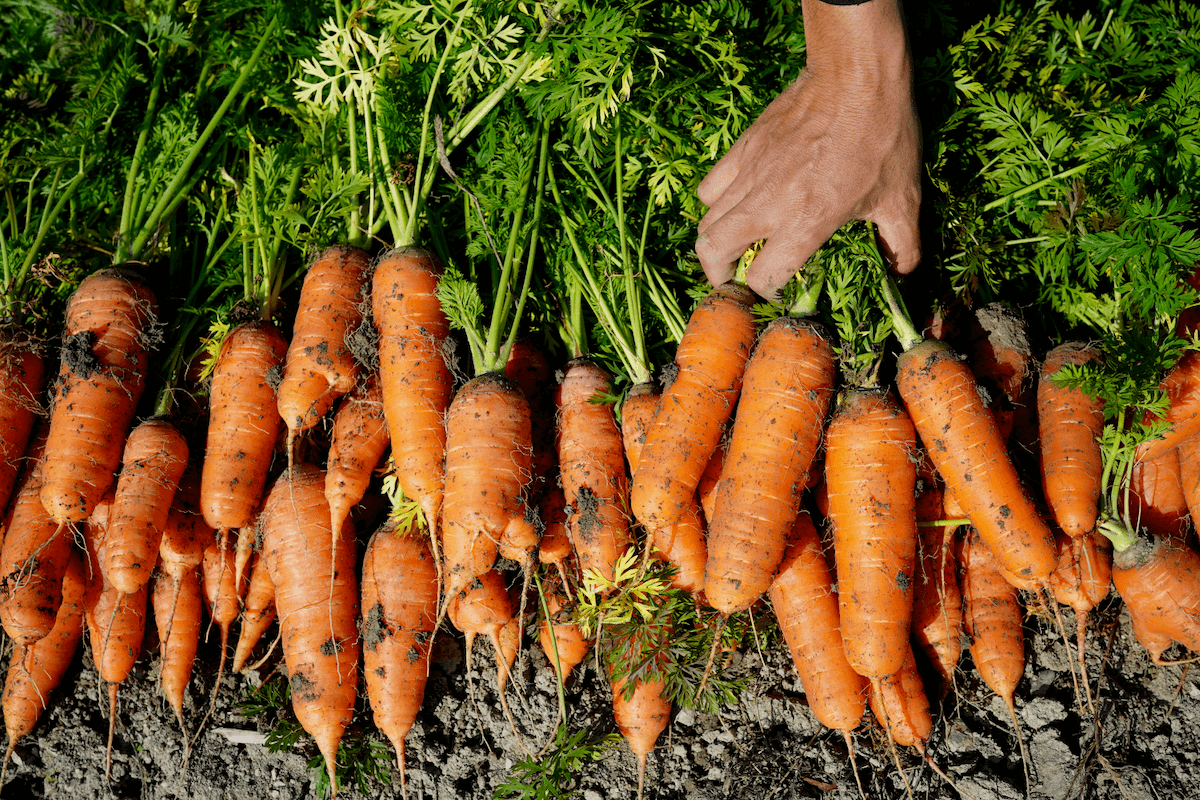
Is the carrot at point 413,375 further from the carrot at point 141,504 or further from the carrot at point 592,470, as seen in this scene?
the carrot at point 141,504

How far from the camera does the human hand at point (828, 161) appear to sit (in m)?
2.22

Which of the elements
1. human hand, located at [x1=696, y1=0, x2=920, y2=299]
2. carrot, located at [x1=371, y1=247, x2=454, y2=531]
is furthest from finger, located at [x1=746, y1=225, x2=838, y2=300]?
carrot, located at [x1=371, y1=247, x2=454, y2=531]

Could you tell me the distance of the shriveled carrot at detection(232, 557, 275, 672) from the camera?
2.96 m

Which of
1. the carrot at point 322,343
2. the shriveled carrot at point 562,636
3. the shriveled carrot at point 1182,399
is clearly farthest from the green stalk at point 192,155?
the shriveled carrot at point 1182,399

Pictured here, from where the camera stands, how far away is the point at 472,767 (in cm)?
279

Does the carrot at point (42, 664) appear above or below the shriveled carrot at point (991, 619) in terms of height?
below

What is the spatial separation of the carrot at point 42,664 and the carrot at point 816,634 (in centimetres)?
283

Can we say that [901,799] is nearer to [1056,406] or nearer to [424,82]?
[1056,406]

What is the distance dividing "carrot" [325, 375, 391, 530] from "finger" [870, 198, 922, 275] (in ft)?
6.45

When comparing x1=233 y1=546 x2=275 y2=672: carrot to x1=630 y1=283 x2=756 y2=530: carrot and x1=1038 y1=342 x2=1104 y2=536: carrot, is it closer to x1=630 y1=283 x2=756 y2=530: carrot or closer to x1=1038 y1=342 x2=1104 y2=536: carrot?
x1=630 y1=283 x2=756 y2=530: carrot

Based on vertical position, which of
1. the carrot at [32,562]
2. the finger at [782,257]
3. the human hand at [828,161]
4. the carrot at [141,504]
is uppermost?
the human hand at [828,161]

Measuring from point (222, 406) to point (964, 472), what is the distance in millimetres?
2730

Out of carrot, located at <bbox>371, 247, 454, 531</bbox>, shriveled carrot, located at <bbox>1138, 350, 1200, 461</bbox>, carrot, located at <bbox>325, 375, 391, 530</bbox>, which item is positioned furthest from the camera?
carrot, located at <bbox>325, 375, 391, 530</bbox>

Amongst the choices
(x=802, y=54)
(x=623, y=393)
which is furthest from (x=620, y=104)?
(x=623, y=393)
